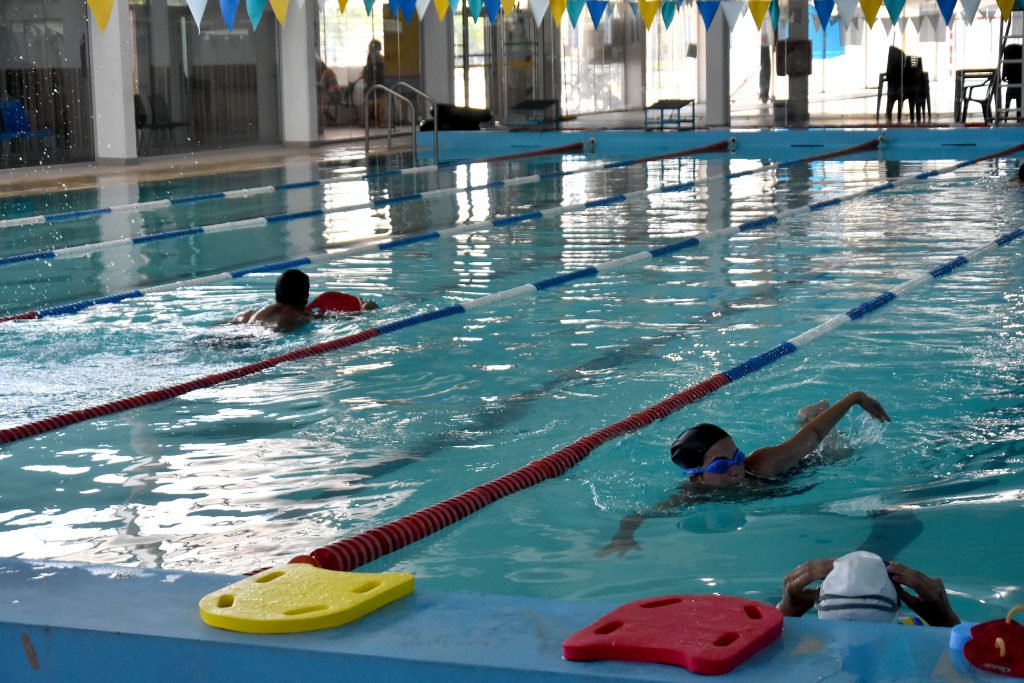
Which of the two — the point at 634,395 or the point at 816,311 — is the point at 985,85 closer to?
the point at 816,311

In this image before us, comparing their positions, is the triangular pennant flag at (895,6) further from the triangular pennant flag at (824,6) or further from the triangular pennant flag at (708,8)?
the triangular pennant flag at (708,8)

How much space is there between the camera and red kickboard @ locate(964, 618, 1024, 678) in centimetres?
186

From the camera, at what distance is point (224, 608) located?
2.19 meters

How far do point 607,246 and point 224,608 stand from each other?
7708 millimetres

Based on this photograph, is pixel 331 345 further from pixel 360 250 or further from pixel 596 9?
pixel 596 9

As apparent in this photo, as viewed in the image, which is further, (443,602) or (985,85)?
(985,85)

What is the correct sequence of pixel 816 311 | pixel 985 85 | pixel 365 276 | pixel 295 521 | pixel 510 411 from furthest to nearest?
pixel 985 85 → pixel 365 276 → pixel 816 311 → pixel 510 411 → pixel 295 521

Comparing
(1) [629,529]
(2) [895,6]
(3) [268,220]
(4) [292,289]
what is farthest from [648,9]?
(1) [629,529]

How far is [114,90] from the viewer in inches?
704

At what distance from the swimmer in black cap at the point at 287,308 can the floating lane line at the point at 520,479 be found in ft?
7.12

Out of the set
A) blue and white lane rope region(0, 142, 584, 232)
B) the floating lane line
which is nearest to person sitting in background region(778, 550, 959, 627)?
the floating lane line

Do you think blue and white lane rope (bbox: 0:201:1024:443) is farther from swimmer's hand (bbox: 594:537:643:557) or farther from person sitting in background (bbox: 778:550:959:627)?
person sitting in background (bbox: 778:550:959:627)

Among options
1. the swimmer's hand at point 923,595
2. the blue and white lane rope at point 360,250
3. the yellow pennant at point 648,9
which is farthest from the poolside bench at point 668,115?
the swimmer's hand at point 923,595

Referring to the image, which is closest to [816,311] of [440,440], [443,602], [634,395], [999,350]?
[999,350]
